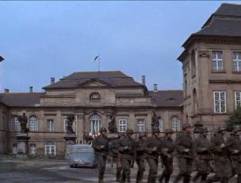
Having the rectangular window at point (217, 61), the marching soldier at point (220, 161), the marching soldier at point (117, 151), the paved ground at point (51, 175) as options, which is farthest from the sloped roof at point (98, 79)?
the marching soldier at point (220, 161)

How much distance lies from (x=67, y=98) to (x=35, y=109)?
538 centimetres

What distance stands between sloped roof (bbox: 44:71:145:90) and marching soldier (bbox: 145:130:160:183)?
69889 mm

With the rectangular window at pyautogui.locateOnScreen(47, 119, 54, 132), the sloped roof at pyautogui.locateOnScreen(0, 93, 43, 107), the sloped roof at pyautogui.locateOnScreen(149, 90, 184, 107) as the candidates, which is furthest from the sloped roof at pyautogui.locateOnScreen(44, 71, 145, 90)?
the rectangular window at pyautogui.locateOnScreen(47, 119, 54, 132)

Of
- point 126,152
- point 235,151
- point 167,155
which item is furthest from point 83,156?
point 235,151

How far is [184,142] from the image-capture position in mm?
18859

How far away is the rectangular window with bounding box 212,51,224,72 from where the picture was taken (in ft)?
192

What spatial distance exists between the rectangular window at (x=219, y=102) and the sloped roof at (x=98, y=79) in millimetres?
32229

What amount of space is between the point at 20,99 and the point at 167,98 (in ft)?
77.3

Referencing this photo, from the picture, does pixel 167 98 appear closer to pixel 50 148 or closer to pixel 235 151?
pixel 50 148

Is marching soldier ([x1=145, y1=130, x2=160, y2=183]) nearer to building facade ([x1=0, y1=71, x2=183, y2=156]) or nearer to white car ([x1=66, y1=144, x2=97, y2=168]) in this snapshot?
white car ([x1=66, y1=144, x2=97, y2=168])

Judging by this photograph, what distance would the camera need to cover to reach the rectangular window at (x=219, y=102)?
58.1 meters

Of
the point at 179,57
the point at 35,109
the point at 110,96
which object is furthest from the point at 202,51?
the point at 35,109

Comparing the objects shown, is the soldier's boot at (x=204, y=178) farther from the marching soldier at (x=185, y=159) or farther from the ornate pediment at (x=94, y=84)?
the ornate pediment at (x=94, y=84)

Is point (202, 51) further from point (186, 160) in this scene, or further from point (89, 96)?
point (186, 160)
